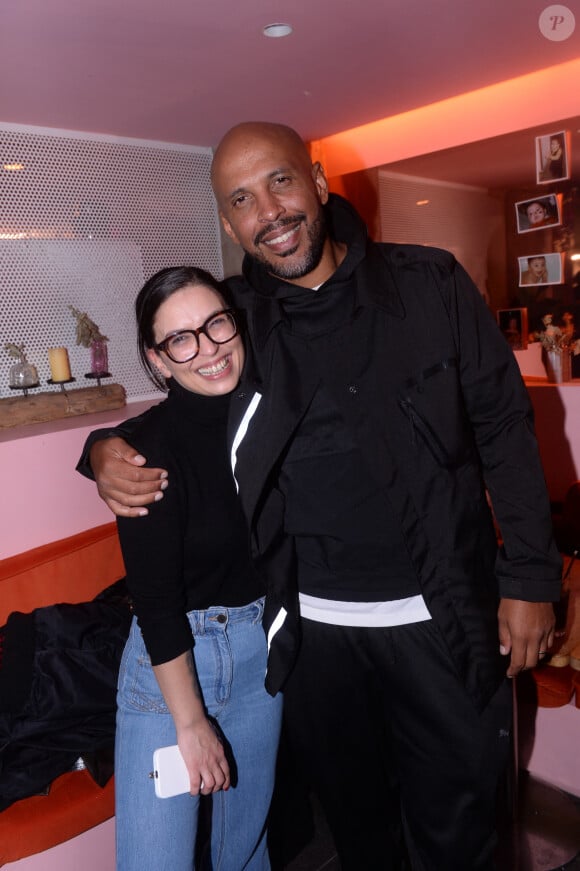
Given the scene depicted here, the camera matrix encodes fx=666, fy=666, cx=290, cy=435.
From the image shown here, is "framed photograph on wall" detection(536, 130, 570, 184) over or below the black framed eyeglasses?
over

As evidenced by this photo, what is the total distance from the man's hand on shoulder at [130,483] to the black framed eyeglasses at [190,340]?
229mm

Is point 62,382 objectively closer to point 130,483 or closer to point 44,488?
point 44,488

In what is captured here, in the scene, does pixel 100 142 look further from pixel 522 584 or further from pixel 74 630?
pixel 522 584

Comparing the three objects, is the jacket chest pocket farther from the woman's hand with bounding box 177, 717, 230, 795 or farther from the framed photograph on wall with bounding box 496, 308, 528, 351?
the framed photograph on wall with bounding box 496, 308, 528, 351

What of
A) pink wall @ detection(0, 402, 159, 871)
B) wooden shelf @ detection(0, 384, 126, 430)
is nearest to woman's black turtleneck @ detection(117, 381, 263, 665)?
pink wall @ detection(0, 402, 159, 871)

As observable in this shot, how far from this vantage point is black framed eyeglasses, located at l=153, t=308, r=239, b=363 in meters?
1.46

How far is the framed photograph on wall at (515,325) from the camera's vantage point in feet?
11.1

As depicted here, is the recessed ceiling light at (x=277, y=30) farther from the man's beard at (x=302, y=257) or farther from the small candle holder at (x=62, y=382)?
the small candle holder at (x=62, y=382)

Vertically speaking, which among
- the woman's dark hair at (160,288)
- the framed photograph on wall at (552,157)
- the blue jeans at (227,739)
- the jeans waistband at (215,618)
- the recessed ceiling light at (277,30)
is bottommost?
the blue jeans at (227,739)

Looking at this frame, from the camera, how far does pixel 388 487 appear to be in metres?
1.45

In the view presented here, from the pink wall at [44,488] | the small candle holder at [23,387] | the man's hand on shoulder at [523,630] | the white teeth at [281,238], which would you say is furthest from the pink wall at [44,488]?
the man's hand on shoulder at [523,630]

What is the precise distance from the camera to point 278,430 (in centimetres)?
146

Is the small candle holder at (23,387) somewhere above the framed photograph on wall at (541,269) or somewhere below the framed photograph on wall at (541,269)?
below

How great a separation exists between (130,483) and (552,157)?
2678 mm
